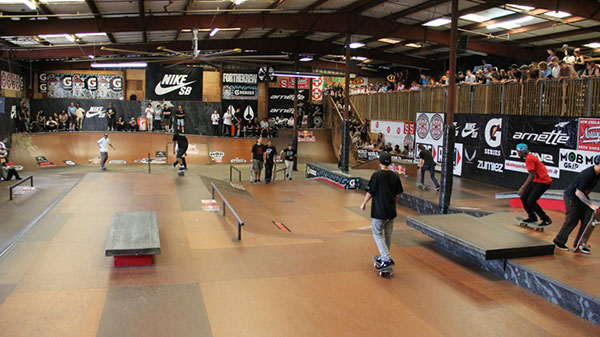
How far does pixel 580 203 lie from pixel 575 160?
7805mm

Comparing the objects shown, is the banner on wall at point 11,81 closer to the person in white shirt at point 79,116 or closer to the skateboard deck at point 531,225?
the person in white shirt at point 79,116

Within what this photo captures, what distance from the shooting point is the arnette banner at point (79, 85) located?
90.1 ft

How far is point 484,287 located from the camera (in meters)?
Result: 6.46

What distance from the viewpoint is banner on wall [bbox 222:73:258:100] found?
29.4 meters

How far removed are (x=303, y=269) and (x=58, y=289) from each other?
11.1ft

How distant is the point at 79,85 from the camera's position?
27781mm

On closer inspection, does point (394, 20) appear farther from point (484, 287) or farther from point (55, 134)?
point (55, 134)

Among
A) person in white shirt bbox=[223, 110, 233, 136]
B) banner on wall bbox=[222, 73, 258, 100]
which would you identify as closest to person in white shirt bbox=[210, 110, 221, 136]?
person in white shirt bbox=[223, 110, 233, 136]

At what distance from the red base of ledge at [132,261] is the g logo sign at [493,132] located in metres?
13.9

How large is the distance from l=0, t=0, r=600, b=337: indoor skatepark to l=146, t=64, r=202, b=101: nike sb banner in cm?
8

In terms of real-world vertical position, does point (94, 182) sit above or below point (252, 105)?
below

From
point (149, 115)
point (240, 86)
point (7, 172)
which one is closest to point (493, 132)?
point (240, 86)

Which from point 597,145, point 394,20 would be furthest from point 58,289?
point 394,20

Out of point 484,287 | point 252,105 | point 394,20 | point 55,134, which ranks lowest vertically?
point 484,287
